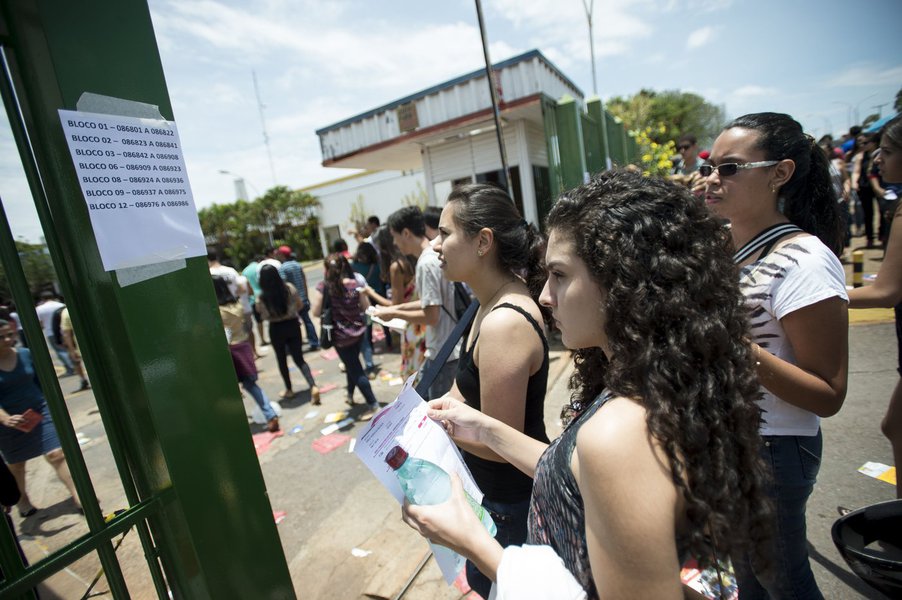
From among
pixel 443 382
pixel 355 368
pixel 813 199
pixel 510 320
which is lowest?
pixel 355 368

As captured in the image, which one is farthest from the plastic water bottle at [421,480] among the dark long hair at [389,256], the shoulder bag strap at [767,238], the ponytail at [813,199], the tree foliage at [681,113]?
the tree foliage at [681,113]

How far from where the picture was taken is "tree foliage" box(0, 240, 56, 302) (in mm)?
1049

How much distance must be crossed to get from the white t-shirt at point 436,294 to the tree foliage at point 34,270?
85.7 inches

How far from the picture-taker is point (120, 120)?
120 centimetres

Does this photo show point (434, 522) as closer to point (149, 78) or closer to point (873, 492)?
point (149, 78)

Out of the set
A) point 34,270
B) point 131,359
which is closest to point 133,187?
point 34,270

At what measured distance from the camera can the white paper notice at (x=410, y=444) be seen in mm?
1241

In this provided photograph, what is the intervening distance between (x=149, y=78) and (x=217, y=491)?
125 cm

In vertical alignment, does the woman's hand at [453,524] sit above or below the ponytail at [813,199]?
below

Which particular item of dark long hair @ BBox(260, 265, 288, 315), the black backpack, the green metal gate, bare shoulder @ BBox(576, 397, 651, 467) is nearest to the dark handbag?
dark long hair @ BBox(260, 265, 288, 315)

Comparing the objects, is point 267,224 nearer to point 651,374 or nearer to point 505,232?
point 505,232

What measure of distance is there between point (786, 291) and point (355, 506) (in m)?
3.22

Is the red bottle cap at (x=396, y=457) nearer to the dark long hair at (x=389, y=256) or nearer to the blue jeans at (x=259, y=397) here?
the dark long hair at (x=389, y=256)

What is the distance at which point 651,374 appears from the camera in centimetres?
89
